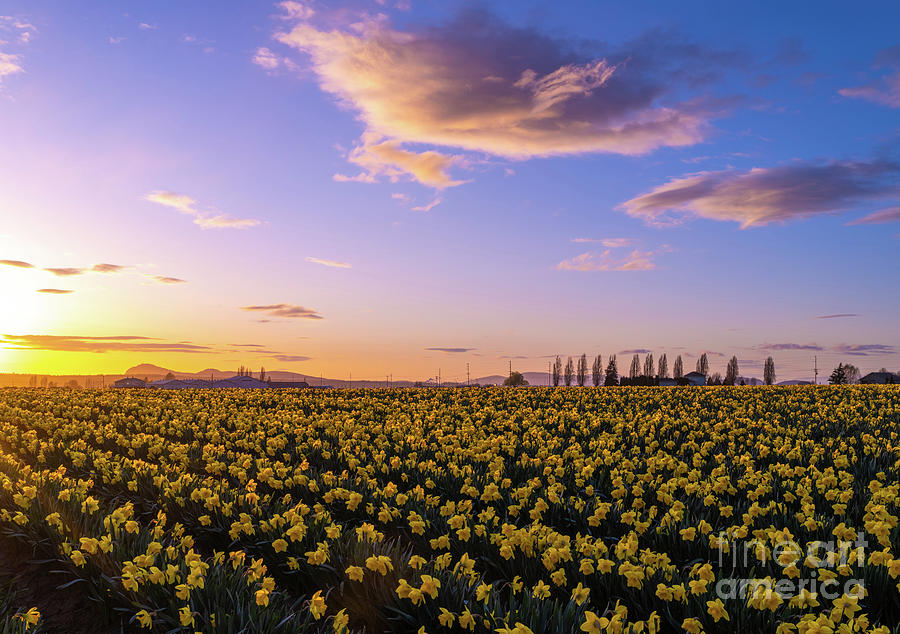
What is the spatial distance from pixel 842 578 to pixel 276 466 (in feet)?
27.2

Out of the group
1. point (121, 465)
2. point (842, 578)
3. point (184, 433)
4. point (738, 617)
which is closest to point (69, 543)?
point (121, 465)

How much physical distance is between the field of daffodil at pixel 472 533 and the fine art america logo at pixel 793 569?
0.02 m

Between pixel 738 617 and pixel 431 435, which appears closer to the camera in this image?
pixel 738 617

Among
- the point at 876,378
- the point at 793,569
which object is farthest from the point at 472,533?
the point at 876,378

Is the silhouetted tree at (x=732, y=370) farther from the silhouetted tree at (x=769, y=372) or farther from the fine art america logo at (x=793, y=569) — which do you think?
the fine art america logo at (x=793, y=569)

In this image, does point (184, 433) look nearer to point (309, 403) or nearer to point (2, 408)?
point (309, 403)

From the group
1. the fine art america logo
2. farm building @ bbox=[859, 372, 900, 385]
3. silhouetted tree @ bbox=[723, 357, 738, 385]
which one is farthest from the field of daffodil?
silhouetted tree @ bbox=[723, 357, 738, 385]

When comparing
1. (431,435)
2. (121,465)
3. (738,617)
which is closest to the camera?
(738,617)

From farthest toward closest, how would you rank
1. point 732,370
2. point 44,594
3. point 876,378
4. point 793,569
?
point 732,370 < point 876,378 < point 44,594 < point 793,569

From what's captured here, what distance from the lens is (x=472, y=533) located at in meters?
7.31

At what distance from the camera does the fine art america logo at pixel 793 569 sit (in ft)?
15.9

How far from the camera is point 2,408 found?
22.9m

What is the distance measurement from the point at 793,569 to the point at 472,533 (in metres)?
3.54

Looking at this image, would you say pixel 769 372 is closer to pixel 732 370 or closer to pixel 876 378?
pixel 732 370
